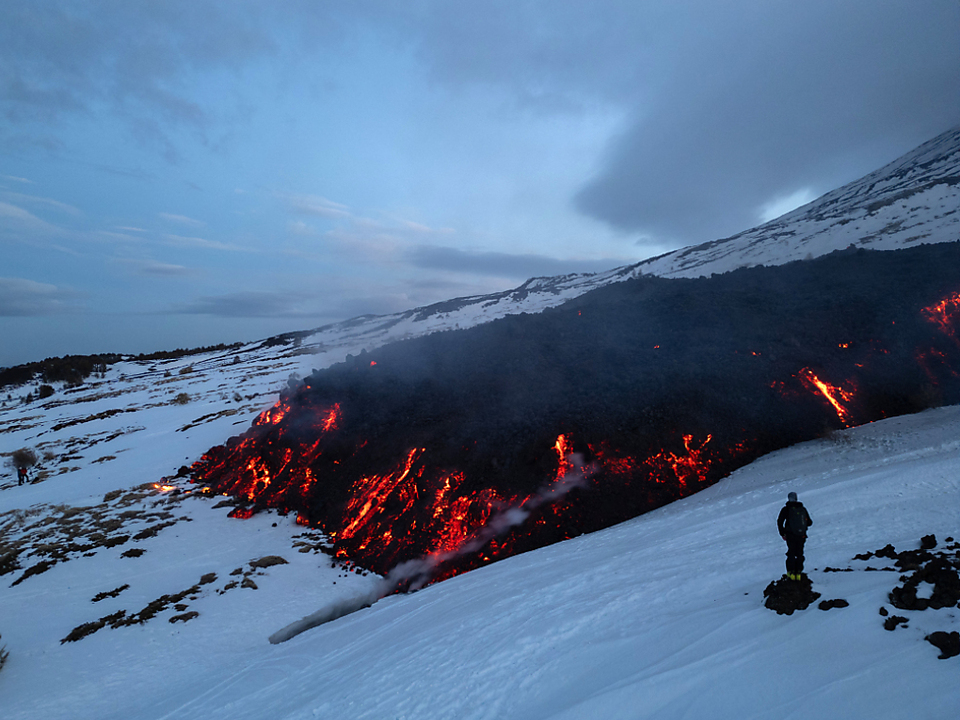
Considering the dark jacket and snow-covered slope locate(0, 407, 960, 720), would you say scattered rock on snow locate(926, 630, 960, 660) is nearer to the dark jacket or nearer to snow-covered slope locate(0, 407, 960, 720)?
snow-covered slope locate(0, 407, 960, 720)

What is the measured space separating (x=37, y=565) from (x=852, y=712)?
901 inches

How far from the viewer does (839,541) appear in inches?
321

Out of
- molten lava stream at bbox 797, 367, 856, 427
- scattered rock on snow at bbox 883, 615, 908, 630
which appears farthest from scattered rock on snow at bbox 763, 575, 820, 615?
molten lava stream at bbox 797, 367, 856, 427

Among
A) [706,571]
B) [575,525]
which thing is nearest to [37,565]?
[575,525]

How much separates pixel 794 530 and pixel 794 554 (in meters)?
0.51

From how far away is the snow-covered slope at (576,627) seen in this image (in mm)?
4863

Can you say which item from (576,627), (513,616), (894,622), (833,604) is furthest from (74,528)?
(894,622)

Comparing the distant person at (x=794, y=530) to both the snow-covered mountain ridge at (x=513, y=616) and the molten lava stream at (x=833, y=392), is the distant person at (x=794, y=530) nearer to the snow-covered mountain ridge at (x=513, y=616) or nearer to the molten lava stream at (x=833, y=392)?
the snow-covered mountain ridge at (x=513, y=616)

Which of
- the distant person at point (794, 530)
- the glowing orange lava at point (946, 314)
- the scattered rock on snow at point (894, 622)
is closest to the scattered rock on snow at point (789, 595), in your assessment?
the distant person at point (794, 530)

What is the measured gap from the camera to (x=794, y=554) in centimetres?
630

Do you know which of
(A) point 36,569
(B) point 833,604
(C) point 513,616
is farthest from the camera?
(A) point 36,569

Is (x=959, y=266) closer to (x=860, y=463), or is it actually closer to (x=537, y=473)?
(x=860, y=463)

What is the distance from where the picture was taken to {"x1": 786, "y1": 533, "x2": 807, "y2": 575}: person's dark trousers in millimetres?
6203

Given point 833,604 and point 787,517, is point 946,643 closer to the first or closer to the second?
point 833,604
